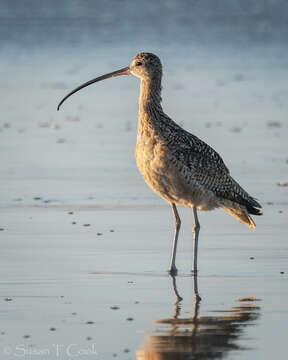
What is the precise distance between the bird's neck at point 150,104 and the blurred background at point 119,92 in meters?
2.14

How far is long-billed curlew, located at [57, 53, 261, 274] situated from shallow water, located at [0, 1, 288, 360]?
0.38 meters

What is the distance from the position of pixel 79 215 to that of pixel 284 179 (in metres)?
3.05

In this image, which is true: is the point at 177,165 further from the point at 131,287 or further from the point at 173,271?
the point at 131,287

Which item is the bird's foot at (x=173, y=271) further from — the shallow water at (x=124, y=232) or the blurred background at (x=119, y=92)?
the blurred background at (x=119, y=92)

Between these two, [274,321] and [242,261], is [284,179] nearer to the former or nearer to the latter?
[242,261]

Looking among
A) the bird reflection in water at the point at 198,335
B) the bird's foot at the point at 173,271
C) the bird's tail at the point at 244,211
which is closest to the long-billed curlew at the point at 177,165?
the bird's tail at the point at 244,211

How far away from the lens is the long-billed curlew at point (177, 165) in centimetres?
977

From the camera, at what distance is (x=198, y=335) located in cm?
737

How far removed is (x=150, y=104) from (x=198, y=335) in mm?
3278

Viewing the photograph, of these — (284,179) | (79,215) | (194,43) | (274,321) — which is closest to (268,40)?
(194,43)

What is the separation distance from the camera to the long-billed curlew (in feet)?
32.0

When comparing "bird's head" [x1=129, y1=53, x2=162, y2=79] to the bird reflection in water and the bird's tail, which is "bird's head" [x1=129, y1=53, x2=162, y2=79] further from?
the bird reflection in water

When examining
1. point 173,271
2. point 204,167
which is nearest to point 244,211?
point 204,167

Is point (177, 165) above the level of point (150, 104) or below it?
below
